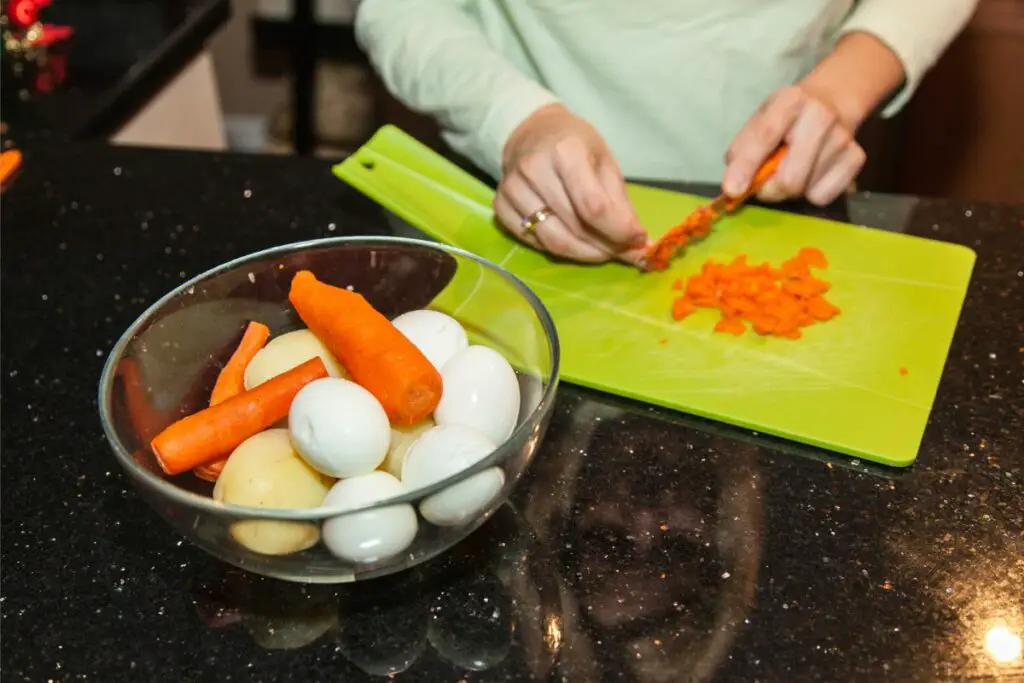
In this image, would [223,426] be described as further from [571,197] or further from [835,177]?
[835,177]

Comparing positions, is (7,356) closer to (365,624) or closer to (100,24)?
(365,624)

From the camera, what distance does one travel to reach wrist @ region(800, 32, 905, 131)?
3.43ft

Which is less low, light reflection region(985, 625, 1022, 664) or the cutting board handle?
light reflection region(985, 625, 1022, 664)

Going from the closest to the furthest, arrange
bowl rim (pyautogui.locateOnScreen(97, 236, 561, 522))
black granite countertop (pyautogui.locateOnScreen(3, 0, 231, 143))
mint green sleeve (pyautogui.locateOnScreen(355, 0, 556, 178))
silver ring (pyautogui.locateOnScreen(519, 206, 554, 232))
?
bowl rim (pyautogui.locateOnScreen(97, 236, 561, 522)), silver ring (pyautogui.locateOnScreen(519, 206, 554, 232)), mint green sleeve (pyautogui.locateOnScreen(355, 0, 556, 178)), black granite countertop (pyautogui.locateOnScreen(3, 0, 231, 143))

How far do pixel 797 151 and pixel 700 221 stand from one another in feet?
0.41

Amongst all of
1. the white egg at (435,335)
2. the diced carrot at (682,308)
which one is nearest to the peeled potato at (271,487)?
the white egg at (435,335)

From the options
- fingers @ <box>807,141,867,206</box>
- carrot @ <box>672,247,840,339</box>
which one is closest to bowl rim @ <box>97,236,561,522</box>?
carrot @ <box>672,247,840,339</box>

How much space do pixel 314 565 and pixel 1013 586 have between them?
43 centimetres

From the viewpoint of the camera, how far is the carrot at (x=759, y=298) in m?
0.84

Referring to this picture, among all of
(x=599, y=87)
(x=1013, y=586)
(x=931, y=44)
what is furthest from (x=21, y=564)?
(x=931, y=44)

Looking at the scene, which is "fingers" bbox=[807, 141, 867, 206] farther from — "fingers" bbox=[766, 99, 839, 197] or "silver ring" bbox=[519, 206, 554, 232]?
"silver ring" bbox=[519, 206, 554, 232]

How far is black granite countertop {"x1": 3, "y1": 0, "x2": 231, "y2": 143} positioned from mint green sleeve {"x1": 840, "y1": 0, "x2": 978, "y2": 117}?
3.04 feet

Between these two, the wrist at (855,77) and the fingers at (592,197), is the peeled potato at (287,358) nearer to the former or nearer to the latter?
the fingers at (592,197)

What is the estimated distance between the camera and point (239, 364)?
2.39ft
